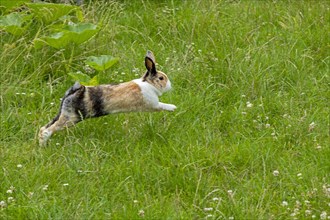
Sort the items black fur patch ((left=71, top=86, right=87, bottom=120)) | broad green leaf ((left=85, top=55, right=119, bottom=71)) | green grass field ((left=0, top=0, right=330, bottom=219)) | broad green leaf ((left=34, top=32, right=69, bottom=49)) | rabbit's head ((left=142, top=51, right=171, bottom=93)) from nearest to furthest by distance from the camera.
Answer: green grass field ((left=0, top=0, right=330, bottom=219)), black fur patch ((left=71, top=86, right=87, bottom=120)), rabbit's head ((left=142, top=51, right=171, bottom=93)), broad green leaf ((left=85, top=55, right=119, bottom=71)), broad green leaf ((left=34, top=32, right=69, bottom=49))

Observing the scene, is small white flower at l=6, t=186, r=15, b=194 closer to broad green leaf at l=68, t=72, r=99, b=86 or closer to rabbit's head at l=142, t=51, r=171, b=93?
rabbit's head at l=142, t=51, r=171, b=93

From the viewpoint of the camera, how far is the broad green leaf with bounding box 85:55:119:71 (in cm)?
681

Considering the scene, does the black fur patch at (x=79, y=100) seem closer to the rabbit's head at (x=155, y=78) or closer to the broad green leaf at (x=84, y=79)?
the rabbit's head at (x=155, y=78)

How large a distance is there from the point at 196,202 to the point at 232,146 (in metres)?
0.77

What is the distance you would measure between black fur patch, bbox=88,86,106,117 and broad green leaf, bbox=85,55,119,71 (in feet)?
2.88

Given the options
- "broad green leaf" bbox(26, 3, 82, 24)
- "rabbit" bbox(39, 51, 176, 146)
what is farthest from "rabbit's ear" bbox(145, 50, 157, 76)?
"broad green leaf" bbox(26, 3, 82, 24)

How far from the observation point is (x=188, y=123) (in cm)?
624

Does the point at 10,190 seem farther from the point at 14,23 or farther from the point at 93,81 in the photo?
the point at 14,23

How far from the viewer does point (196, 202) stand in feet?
17.1

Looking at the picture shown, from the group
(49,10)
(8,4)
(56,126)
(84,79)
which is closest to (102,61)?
(84,79)

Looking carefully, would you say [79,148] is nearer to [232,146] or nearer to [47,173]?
[47,173]

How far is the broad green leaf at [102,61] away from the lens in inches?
268

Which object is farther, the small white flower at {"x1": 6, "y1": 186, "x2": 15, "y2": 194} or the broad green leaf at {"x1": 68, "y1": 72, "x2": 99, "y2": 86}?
the broad green leaf at {"x1": 68, "y1": 72, "x2": 99, "y2": 86}

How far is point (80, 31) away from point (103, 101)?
4.11ft
